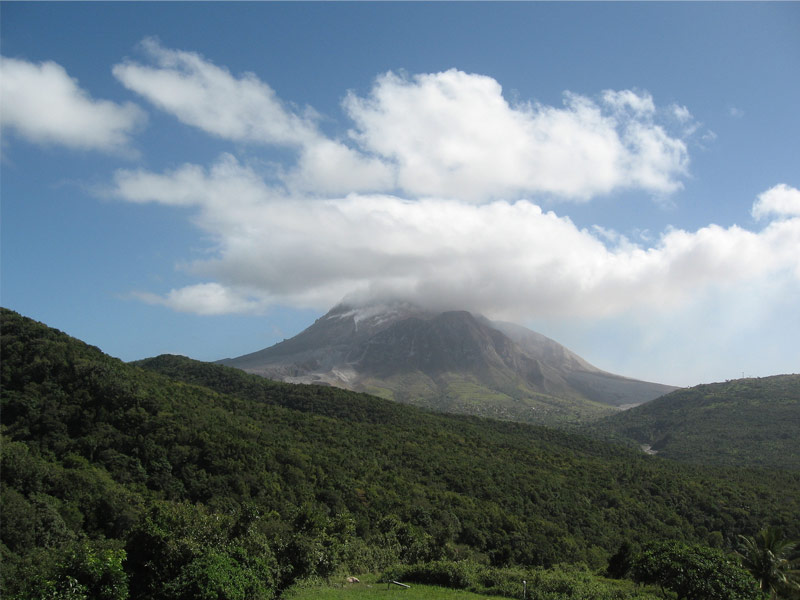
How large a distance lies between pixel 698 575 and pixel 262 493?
3836cm

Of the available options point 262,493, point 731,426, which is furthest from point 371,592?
point 731,426

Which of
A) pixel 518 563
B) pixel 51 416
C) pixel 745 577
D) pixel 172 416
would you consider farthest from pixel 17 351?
pixel 745 577

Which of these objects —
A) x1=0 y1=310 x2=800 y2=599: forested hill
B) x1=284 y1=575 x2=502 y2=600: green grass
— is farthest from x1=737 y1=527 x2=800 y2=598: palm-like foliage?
x1=0 y1=310 x2=800 y2=599: forested hill

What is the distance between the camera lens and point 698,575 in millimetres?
29875

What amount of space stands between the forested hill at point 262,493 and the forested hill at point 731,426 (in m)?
43.1

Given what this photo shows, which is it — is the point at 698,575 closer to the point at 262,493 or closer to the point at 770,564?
the point at 770,564

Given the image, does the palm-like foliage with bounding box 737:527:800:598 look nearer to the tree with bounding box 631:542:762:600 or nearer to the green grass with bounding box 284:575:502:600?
the tree with bounding box 631:542:762:600

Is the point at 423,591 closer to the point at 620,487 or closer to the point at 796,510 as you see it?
the point at 620,487

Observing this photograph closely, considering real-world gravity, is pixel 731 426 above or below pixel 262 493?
above

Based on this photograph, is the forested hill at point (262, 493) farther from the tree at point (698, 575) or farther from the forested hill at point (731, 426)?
the forested hill at point (731, 426)

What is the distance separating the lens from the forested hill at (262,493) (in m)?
28.5

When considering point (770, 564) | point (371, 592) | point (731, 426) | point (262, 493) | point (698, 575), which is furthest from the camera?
point (731, 426)

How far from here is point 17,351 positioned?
200 feet

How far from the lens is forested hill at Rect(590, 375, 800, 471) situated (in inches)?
5015
